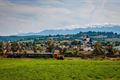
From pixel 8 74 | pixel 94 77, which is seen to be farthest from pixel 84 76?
pixel 8 74

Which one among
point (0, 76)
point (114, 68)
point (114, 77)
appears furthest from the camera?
point (114, 68)

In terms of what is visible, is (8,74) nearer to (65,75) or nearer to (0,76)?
(0,76)

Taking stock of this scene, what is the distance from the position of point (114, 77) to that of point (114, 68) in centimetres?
501

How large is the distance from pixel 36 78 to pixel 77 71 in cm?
550

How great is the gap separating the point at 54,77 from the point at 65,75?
1376mm

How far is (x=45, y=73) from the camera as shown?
31.7 metres

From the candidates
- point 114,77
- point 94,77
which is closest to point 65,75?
point 94,77

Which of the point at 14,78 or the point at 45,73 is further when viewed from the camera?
the point at 45,73

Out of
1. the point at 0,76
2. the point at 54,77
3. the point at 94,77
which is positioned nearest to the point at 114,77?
the point at 94,77

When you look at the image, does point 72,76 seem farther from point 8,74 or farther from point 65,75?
point 8,74

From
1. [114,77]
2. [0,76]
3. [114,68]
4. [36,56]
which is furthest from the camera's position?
[36,56]

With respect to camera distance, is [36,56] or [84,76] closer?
[84,76]

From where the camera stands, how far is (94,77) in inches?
1154

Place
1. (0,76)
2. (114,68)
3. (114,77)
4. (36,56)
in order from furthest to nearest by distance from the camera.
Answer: (36,56)
(114,68)
(0,76)
(114,77)
